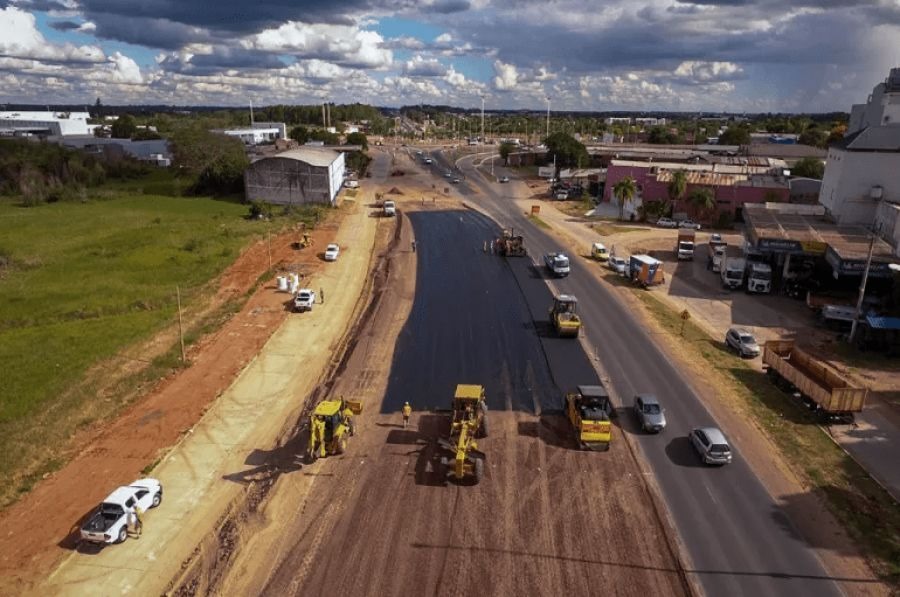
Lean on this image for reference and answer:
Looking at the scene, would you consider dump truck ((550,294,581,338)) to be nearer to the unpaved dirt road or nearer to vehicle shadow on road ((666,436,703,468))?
the unpaved dirt road

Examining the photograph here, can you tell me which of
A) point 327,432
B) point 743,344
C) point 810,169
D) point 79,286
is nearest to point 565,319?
point 743,344

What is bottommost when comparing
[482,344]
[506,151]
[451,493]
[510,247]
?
[451,493]

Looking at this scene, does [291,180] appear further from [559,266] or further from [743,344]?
[743,344]

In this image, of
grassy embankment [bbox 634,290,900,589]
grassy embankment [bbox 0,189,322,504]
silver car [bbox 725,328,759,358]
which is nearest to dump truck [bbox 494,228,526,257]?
grassy embankment [bbox 634,290,900,589]

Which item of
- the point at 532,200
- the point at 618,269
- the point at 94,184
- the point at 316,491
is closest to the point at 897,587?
the point at 316,491

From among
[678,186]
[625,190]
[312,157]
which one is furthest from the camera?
[312,157]
